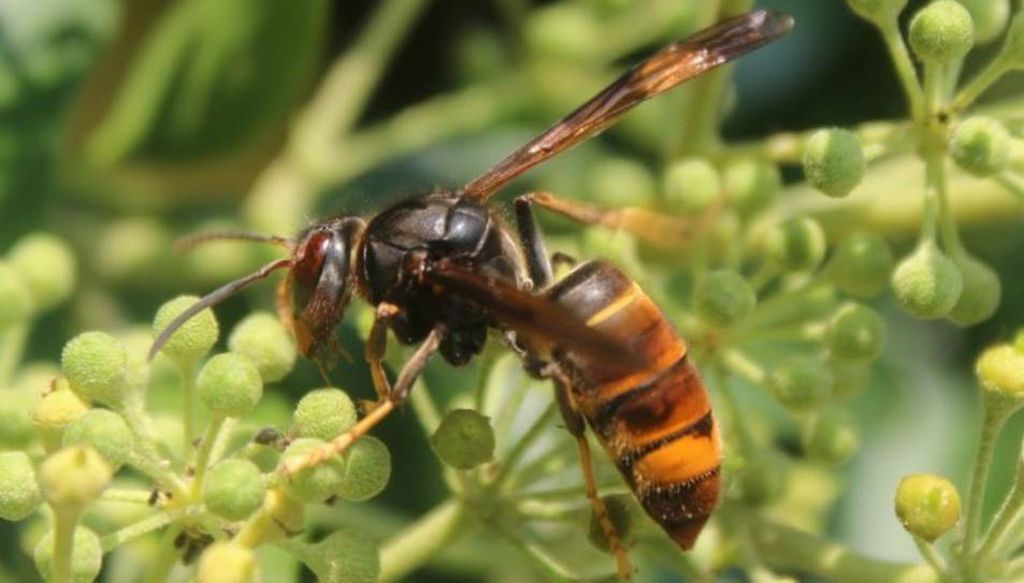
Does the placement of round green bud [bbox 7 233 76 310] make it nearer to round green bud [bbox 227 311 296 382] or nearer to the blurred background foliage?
the blurred background foliage

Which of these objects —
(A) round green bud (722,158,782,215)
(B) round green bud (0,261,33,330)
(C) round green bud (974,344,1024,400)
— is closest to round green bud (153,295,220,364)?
(B) round green bud (0,261,33,330)

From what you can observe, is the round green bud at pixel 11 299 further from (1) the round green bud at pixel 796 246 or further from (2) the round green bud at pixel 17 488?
(1) the round green bud at pixel 796 246

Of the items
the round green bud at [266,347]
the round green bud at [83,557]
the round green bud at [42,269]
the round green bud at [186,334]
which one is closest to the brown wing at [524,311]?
the round green bud at [266,347]

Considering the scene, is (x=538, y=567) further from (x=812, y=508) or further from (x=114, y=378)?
(x=812, y=508)

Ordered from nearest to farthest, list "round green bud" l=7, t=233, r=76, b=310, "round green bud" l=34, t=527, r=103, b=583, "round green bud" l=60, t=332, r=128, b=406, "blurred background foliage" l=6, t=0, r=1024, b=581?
"round green bud" l=34, t=527, r=103, b=583 < "round green bud" l=60, t=332, r=128, b=406 < "round green bud" l=7, t=233, r=76, b=310 < "blurred background foliage" l=6, t=0, r=1024, b=581

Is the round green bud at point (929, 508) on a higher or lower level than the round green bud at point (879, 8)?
lower

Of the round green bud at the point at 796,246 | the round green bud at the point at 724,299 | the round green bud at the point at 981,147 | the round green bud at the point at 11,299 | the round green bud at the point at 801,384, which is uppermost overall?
the round green bud at the point at 981,147

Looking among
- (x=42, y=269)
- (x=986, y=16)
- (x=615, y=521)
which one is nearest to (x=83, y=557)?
(x=615, y=521)
